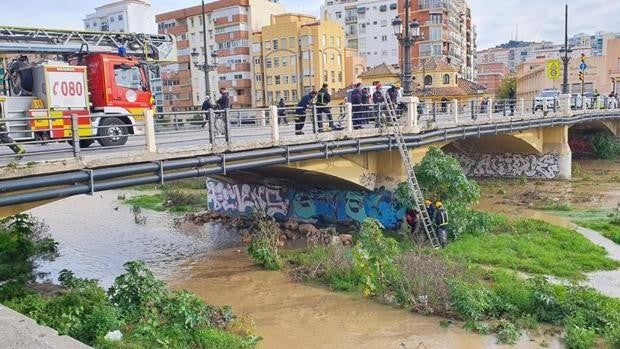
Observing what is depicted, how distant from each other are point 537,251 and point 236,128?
31.2ft

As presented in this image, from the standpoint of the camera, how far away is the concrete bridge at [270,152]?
10.5m

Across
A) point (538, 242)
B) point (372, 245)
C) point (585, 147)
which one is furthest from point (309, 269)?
point (585, 147)

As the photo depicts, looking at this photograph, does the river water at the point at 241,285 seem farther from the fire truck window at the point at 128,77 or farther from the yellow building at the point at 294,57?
the yellow building at the point at 294,57

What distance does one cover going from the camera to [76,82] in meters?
13.4

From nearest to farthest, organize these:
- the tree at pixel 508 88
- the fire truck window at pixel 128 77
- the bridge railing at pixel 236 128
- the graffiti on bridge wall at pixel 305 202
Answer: the bridge railing at pixel 236 128 → the fire truck window at pixel 128 77 → the graffiti on bridge wall at pixel 305 202 → the tree at pixel 508 88

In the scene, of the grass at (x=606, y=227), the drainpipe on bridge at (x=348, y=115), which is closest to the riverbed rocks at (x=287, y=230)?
the drainpipe on bridge at (x=348, y=115)

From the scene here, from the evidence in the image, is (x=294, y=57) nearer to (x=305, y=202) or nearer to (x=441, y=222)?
→ (x=305, y=202)

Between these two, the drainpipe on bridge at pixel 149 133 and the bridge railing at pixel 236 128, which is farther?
the drainpipe on bridge at pixel 149 133

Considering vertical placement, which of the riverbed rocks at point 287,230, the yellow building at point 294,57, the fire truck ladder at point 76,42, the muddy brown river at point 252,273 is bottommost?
the muddy brown river at point 252,273

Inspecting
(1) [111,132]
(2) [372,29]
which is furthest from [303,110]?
(2) [372,29]

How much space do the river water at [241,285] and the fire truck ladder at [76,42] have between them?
6383 mm

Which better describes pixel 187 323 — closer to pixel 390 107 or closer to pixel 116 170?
pixel 116 170

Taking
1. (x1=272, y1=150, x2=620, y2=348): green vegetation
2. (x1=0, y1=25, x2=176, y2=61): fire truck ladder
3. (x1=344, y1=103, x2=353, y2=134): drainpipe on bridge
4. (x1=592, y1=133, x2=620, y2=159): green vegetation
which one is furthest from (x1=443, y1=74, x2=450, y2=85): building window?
(x1=0, y1=25, x2=176, y2=61): fire truck ladder

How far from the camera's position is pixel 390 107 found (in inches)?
720
